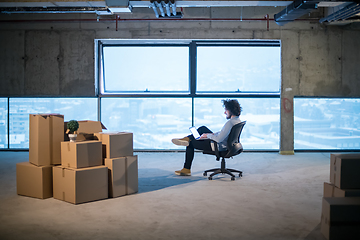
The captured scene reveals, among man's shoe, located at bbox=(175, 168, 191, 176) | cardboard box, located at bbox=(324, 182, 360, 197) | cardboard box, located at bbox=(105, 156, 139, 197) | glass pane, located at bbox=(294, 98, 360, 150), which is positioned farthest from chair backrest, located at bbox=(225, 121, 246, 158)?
glass pane, located at bbox=(294, 98, 360, 150)

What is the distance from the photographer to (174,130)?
298 inches

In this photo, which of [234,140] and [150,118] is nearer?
[234,140]

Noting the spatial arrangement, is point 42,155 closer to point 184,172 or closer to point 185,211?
point 185,211

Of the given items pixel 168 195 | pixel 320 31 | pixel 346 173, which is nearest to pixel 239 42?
pixel 320 31

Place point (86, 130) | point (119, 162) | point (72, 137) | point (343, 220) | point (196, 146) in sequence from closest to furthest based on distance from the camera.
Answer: point (343, 220) < point (72, 137) < point (119, 162) < point (86, 130) < point (196, 146)

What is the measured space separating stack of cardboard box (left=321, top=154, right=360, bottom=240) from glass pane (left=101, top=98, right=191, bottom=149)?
15.6 feet

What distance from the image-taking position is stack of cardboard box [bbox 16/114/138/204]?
361cm

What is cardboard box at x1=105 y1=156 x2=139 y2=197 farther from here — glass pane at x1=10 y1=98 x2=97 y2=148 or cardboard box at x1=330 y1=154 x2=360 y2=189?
glass pane at x1=10 y1=98 x2=97 y2=148

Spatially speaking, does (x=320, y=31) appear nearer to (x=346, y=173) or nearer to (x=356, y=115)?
(x=356, y=115)

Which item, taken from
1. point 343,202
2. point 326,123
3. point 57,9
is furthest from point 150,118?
point 343,202

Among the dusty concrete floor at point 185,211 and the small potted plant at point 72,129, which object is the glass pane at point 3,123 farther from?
the small potted plant at point 72,129

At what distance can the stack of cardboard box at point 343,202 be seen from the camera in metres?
2.48

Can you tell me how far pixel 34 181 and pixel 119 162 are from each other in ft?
3.20

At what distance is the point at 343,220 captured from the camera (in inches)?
98.2
